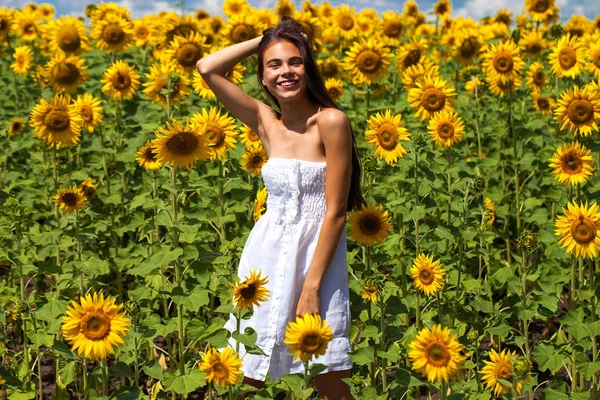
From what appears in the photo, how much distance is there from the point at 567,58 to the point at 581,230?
2697mm

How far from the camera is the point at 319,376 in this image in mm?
3469

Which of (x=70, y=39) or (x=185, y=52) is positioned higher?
(x=70, y=39)

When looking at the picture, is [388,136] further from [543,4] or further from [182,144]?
[543,4]

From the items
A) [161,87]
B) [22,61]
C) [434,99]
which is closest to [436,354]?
[434,99]

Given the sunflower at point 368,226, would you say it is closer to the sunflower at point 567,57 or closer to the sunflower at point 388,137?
the sunflower at point 388,137

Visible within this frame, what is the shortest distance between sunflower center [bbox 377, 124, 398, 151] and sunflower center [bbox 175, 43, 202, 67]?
2.06 meters

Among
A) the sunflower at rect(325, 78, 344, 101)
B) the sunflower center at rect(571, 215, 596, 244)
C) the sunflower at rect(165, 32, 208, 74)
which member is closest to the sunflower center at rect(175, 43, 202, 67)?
the sunflower at rect(165, 32, 208, 74)

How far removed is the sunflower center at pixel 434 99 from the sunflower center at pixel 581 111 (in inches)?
32.1

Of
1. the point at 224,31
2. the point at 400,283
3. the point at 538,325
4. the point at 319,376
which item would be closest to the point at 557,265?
the point at 400,283

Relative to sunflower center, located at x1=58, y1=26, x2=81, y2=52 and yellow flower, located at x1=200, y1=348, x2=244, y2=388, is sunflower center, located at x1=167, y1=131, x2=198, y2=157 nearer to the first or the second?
yellow flower, located at x1=200, y1=348, x2=244, y2=388

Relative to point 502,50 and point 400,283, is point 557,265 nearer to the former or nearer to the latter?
point 400,283

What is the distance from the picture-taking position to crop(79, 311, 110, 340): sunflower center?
294cm

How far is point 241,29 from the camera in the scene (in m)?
7.21

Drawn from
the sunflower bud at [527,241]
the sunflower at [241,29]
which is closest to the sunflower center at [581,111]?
the sunflower bud at [527,241]
